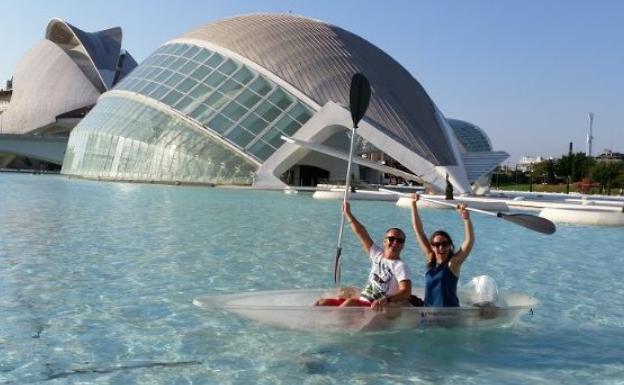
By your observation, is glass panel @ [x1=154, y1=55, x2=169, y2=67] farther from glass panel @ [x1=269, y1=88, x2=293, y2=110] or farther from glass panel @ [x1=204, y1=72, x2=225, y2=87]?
glass panel @ [x1=269, y1=88, x2=293, y2=110]

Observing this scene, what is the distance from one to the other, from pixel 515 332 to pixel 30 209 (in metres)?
15.7

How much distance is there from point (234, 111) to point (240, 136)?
142cm

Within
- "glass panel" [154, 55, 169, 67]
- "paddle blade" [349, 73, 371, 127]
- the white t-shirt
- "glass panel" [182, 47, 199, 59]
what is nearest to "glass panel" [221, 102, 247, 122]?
"glass panel" [182, 47, 199, 59]

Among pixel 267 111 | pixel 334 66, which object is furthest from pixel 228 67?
pixel 334 66

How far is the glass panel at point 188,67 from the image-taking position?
129 ft

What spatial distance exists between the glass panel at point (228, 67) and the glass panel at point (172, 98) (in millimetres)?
2592

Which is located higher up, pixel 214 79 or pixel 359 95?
pixel 214 79

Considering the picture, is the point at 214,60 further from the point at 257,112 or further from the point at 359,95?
the point at 359,95

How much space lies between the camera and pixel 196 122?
3612 cm

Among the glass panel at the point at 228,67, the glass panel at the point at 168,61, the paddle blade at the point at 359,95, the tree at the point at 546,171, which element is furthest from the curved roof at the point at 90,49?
the paddle blade at the point at 359,95

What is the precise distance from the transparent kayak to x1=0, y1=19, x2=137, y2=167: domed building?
2711 inches

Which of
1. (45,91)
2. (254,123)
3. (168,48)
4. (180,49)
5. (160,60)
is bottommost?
(254,123)

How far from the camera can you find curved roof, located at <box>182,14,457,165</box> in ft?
114

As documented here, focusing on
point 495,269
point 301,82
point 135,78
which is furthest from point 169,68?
point 495,269
